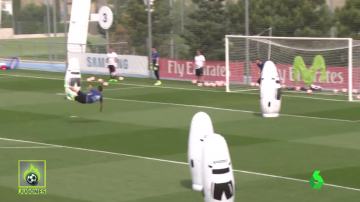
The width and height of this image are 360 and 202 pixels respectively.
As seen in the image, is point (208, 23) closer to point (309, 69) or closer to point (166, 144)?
point (309, 69)

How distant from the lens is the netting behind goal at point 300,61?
119ft

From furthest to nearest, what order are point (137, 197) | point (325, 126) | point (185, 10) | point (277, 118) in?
point (185, 10) → point (277, 118) → point (325, 126) → point (137, 197)

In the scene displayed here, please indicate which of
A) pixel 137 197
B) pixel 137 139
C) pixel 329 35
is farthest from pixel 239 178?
pixel 329 35

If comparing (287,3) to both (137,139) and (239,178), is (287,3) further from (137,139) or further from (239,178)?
(239,178)

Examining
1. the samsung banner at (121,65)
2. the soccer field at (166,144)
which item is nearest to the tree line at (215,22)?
the samsung banner at (121,65)

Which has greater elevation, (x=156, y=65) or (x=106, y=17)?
(x=106, y=17)

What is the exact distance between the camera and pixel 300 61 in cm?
3806

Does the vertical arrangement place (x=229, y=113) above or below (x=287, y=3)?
below

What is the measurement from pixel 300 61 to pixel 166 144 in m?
15.7

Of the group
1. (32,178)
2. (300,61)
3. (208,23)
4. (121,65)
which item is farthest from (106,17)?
(32,178)

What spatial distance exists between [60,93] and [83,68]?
11.9m

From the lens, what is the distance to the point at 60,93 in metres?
38.7

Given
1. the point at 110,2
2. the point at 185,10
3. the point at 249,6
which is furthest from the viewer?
the point at 110,2

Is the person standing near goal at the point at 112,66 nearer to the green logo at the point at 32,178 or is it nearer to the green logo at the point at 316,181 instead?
the green logo at the point at 32,178
